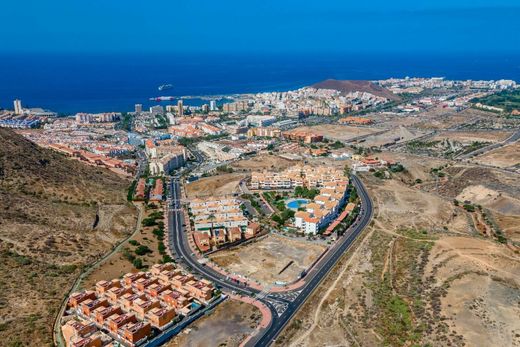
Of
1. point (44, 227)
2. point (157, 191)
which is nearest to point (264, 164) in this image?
point (157, 191)

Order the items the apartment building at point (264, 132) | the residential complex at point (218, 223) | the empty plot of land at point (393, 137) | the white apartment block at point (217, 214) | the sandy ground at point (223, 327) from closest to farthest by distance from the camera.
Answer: the sandy ground at point (223, 327)
the residential complex at point (218, 223)
the white apartment block at point (217, 214)
the empty plot of land at point (393, 137)
the apartment building at point (264, 132)

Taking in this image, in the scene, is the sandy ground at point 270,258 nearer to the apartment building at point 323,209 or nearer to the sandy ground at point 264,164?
the apartment building at point 323,209

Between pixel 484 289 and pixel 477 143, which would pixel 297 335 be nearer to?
pixel 484 289

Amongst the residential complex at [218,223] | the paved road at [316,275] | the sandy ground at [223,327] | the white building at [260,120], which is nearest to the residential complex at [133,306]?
the sandy ground at [223,327]

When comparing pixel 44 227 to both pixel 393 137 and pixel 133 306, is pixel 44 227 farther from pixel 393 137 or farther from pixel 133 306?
pixel 393 137

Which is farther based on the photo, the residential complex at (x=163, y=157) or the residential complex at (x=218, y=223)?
the residential complex at (x=163, y=157)

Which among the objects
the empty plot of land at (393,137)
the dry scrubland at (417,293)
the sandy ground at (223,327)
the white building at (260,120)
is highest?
the white building at (260,120)

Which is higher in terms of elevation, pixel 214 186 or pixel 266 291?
pixel 214 186
